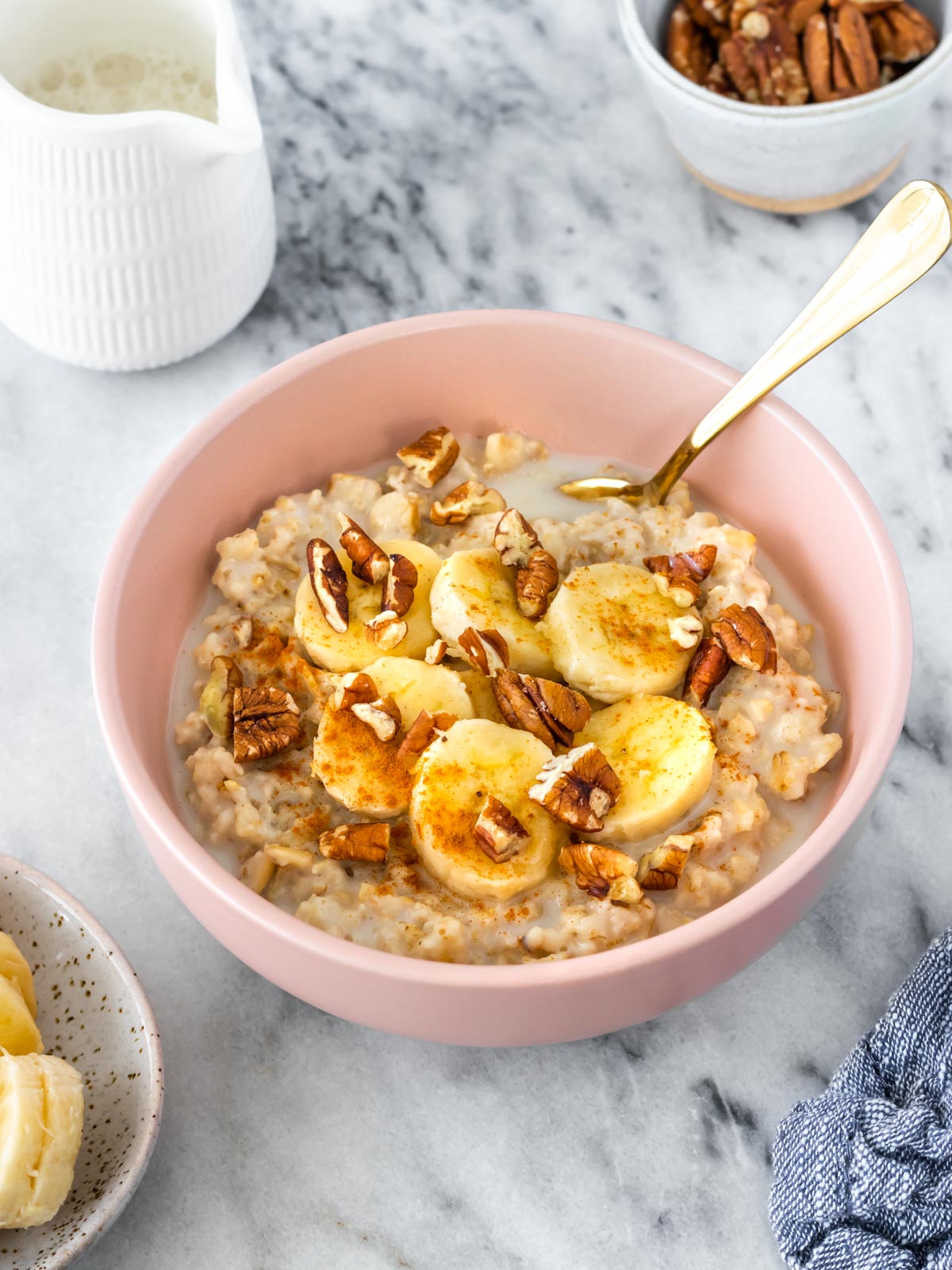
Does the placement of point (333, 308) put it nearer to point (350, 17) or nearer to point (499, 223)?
point (499, 223)

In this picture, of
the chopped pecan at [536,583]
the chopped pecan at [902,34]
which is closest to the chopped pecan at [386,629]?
the chopped pecan at [536,583]

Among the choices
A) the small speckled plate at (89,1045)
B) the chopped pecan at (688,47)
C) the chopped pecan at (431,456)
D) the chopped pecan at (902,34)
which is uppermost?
the chopped pecan at (902,34)

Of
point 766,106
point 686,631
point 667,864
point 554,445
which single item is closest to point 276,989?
point 667,864

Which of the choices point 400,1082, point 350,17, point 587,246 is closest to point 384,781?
point 400,1082

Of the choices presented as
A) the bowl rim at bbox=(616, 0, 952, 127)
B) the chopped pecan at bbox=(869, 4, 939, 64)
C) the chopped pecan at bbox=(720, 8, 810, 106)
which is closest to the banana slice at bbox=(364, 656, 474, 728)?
the bowl rim at bbox=(616, 0, 952, 127)

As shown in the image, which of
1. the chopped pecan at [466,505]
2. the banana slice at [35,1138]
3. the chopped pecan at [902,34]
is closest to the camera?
the banana slice at [35,1138]

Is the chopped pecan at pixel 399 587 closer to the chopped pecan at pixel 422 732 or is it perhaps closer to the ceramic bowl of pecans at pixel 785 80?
the chopped pecan at pixel 422 732

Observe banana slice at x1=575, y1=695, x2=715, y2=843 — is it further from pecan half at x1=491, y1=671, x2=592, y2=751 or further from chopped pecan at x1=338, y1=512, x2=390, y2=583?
chopped pecan at x1=338, y1=512, x2=390, y2=583
